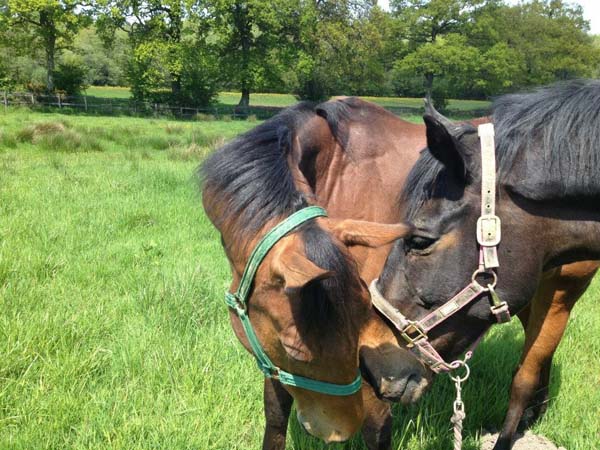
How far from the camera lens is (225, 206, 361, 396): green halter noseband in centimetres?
158

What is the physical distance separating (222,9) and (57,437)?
36.6 meters

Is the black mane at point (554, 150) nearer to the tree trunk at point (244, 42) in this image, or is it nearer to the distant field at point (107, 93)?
the tree trunk at point (244, 42)

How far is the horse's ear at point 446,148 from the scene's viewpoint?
1.75 metres

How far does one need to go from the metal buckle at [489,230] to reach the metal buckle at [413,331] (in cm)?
45

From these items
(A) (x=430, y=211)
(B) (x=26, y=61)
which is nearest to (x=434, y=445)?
(A) (x=430, y=211)

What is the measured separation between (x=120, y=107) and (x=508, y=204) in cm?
3675

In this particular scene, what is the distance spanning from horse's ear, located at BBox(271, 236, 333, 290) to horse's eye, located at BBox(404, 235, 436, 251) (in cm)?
60

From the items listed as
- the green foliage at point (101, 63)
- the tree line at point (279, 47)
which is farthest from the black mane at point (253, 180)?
the green foliage at point (101, 63)

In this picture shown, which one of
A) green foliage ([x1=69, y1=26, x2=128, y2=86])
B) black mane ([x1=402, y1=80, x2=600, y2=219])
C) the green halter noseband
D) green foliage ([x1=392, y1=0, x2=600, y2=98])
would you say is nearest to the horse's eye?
black mane ([x1=402, y1=80, x2=600, y2=219])

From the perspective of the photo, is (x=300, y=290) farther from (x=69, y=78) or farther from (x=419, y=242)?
(x=69, y=78)

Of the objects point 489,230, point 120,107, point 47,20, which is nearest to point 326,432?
point 489,230

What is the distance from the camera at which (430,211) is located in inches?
73.4

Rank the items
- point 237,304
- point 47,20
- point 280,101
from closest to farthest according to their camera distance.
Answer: point 237,304 → point 47,20 → point 280,101

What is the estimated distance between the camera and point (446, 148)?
1794 mm
